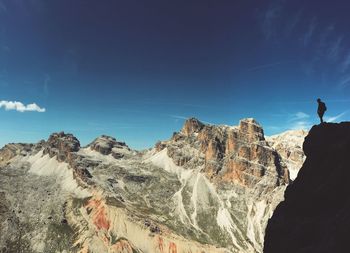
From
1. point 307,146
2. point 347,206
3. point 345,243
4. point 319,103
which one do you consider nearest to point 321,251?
point 345,243

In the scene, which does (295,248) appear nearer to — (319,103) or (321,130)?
(321,130)

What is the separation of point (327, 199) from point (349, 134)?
22.5ft

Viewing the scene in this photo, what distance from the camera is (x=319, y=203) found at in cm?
3384

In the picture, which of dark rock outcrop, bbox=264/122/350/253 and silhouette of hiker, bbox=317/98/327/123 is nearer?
dark rock outcrop, bbox=264/122/350/253

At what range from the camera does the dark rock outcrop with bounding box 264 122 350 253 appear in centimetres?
A: 2788

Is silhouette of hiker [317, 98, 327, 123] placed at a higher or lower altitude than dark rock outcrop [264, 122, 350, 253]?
higher

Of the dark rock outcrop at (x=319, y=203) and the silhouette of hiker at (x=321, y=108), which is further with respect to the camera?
the silhouette of hiker at (x=321, y=108)

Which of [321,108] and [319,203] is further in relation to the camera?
[321,108]

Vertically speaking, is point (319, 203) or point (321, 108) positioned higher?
point (321, 108)

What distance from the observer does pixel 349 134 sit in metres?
34.0

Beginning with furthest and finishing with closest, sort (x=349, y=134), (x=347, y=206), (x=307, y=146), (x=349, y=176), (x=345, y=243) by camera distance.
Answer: (x=307, y=146) → (x=349, y=134) → (x=349, y=176) → (x=347, y=206) → (x=345, y=243)

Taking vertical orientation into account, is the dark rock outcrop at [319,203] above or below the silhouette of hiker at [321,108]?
below

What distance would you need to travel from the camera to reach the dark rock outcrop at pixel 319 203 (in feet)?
91.5

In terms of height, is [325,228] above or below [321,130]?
below
